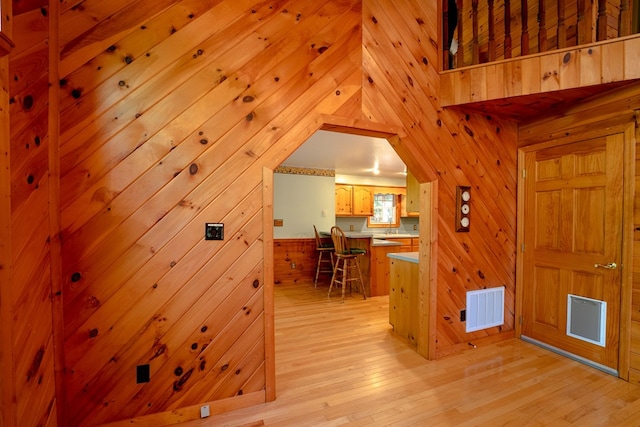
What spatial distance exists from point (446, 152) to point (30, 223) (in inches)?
116

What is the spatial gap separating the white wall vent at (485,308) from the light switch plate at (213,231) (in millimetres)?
2396

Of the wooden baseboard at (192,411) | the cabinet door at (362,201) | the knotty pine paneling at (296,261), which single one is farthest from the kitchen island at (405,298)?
the cabinet door at (362,201)

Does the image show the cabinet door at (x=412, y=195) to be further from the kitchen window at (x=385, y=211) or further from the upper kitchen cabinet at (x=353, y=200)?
the kitchen window at (x=385, y=211)

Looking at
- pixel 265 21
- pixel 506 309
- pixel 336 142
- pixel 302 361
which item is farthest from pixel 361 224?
pixel 265 21

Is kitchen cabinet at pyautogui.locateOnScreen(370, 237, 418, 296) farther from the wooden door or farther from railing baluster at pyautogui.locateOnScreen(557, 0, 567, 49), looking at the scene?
railing baluster at pyautogui.locateOnScreen(557, 0, 567, 49)

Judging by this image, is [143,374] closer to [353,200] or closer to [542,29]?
[542,29]

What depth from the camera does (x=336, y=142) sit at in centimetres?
400

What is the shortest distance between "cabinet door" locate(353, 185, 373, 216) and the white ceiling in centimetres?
39

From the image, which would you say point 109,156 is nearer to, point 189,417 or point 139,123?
point 139,123

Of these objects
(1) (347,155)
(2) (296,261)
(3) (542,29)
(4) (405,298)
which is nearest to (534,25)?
(3) (542,29)

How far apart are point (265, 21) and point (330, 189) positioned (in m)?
4.37

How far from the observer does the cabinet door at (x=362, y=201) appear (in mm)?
6680

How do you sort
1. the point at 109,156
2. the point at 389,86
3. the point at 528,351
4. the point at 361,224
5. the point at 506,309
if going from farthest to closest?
the point at 361,224, the point at 506,309, the point at 528,351, the point at 389,86, the point at 109,156

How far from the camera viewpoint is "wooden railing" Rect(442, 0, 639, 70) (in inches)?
81.9
